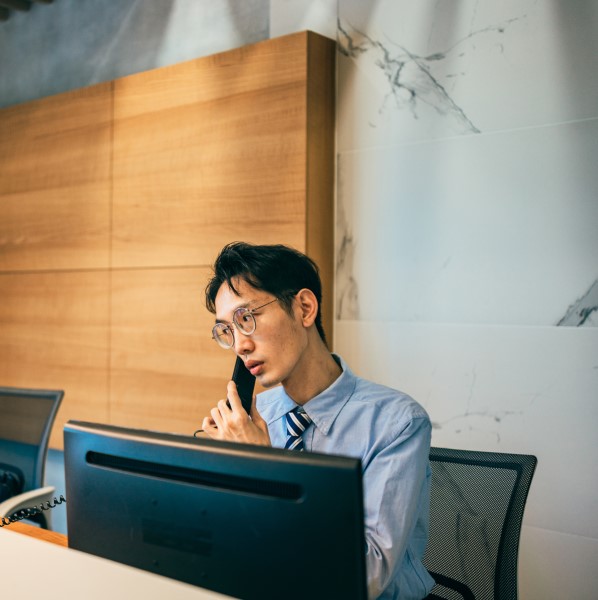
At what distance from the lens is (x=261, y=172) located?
3.01m

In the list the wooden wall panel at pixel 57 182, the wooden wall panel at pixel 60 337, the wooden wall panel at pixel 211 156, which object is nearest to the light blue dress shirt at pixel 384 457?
the wooden wall panel at pixel 211 156

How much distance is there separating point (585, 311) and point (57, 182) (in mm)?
2748

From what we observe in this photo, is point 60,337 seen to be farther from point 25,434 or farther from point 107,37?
point 107,37

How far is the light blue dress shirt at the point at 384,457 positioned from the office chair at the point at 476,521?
0.22 meters

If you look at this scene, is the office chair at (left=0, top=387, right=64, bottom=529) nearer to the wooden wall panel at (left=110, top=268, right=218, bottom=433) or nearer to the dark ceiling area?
the wooden wall panel at (left=110, top=268, right=218, bottom=433)

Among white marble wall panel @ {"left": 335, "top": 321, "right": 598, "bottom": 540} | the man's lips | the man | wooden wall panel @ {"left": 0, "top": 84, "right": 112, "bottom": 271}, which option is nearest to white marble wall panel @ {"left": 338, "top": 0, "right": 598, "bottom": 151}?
white marble wall panel @ {"left": 335, "top": 321, "right": 598, "bottom": 540}

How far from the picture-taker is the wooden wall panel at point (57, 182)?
145 inches

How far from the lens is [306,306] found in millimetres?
1770

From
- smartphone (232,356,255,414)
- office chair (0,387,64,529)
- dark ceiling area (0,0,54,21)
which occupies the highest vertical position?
dark ceiling area (0,0,54,21)

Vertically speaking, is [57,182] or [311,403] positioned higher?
[57,182]

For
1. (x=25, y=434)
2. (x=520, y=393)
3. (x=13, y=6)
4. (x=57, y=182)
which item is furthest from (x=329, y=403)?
(x=13, y=6)

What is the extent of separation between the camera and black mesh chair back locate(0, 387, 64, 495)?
2.76m

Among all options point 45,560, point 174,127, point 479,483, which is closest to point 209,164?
point 174,127

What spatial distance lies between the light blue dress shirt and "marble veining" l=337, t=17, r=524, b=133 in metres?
1.39
